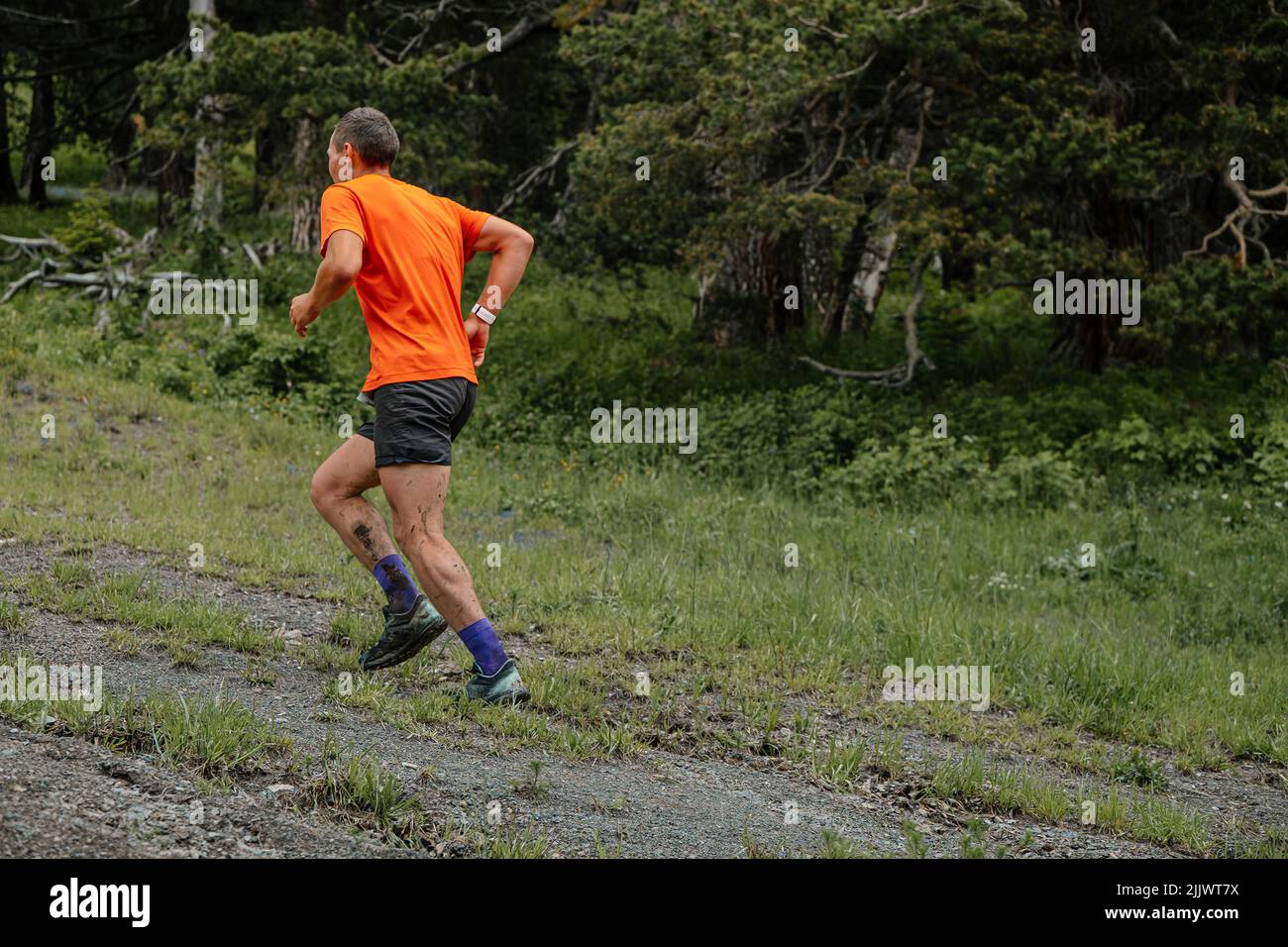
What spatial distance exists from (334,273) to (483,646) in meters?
1.64

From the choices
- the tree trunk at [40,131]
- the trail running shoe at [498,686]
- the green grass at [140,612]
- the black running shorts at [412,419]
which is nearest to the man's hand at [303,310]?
the black running shorts at [412,419]

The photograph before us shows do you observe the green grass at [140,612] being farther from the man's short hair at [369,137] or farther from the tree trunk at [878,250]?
the tree trunk at [878,250]

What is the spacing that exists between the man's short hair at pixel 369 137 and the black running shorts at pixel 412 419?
97 cm

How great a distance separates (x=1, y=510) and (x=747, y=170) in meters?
7.97

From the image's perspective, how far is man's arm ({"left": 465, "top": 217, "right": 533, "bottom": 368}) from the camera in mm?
5844

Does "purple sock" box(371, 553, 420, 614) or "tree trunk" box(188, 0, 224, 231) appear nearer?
"purple sock" box(371, 553, 420, 614)

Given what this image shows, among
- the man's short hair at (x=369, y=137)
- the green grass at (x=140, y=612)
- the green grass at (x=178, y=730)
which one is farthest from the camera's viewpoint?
the green grass at (x=140, y=612)

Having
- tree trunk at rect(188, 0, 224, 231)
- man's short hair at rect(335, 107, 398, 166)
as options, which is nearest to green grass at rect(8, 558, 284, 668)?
man's short hair at rect(335, 107, 398, 166)

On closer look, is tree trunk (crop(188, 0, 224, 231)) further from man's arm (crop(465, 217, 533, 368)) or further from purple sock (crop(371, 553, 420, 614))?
purple sock (crop(371, 553, 420, 614))

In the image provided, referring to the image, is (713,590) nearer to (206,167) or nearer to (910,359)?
(910,359)

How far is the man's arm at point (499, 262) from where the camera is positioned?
5844mm

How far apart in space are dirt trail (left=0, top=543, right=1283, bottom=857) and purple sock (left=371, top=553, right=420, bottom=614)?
51 centimetres

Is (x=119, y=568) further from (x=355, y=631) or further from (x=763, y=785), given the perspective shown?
(x=763, y=785)

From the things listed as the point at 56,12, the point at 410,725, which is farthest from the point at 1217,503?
the point at 56,12
